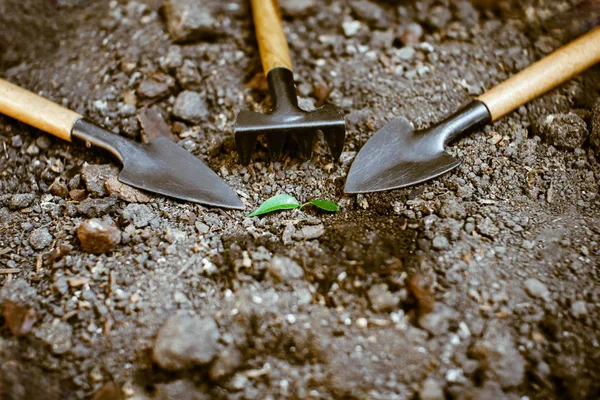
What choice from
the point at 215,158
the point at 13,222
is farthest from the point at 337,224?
the point at 13,222

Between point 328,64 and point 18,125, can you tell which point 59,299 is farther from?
point 328,64

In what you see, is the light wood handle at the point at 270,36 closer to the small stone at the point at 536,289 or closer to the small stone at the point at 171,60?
the small stone at the point at 171,60

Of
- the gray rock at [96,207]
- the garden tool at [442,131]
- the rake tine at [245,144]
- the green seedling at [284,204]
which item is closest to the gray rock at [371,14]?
the garden tool at [442,131]

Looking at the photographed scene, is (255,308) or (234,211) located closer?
(255,308)

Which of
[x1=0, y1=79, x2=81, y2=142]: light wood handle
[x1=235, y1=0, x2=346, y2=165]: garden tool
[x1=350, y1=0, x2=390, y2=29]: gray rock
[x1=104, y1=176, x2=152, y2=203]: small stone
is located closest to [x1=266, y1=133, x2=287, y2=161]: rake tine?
[x1=235, y1=0, x2=346, y2=165]: garden tool

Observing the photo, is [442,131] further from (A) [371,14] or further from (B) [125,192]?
(B) [125,192]

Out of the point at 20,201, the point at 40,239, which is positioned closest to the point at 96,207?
the point at 40,239

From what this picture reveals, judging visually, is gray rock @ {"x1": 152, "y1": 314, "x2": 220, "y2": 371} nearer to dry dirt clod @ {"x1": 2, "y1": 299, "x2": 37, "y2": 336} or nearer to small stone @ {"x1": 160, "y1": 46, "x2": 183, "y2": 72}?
dry dirt clod @ {"x1": 2, "y1": 299, "x2": 37, "y2": 336}
